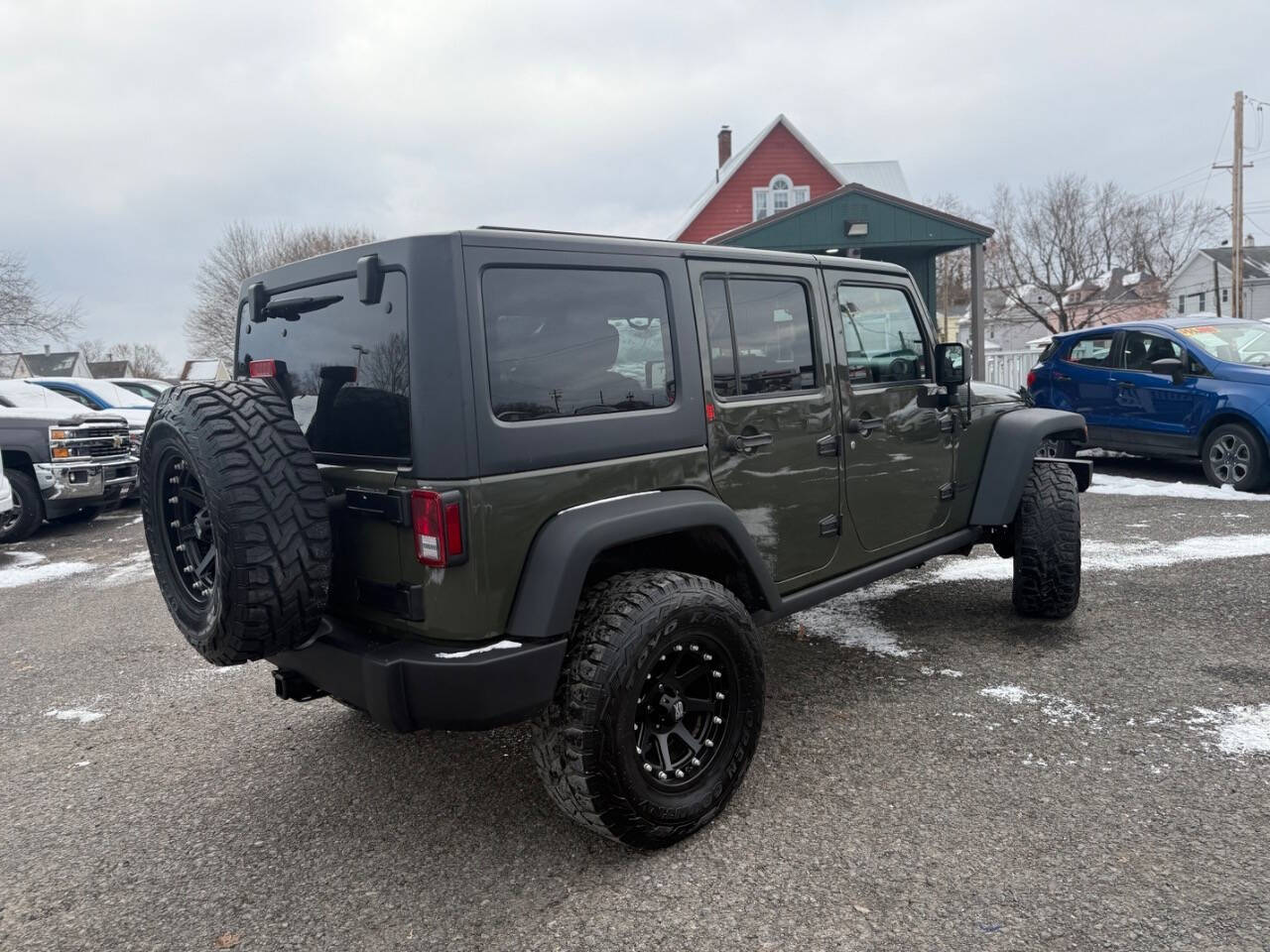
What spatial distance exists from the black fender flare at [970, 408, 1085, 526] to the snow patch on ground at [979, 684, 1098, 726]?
2.98 ft

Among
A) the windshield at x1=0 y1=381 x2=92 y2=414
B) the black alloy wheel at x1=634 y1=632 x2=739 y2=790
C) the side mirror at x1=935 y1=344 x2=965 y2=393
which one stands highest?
the windshield at x1=0 y1=381 x2=92 y2=414

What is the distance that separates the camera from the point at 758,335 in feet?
11.1

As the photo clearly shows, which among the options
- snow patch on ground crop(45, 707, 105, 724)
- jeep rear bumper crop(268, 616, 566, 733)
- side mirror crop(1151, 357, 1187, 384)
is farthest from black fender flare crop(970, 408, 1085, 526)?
side mirror crop(1151, 357, 1187, 384)

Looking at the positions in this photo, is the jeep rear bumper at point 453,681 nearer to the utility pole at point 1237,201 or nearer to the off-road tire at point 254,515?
the off-road tire at point 254,515

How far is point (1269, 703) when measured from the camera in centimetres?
359

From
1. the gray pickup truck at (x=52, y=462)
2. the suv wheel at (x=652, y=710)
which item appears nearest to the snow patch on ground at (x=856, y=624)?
the suv wheel at (x=652, y=710)

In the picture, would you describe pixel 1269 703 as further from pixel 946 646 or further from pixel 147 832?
pixel 147 832

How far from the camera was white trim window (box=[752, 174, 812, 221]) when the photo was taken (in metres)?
27.9

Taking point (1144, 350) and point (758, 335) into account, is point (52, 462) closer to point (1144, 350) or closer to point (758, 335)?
point (758, 335)

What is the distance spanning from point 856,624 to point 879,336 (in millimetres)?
1787

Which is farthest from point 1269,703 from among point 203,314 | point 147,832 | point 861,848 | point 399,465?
point 203,314

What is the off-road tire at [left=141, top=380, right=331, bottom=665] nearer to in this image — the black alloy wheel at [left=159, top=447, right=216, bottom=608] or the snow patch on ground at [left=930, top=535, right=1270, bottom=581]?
the black alloy wheel at [left=159, top=447, right=216, bottom=608]

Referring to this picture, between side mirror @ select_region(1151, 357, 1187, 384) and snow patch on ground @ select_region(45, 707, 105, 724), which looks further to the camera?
side mirror @ select_region(1151, 357, 1187, 384)

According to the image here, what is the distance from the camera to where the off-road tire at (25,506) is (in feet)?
29.8
